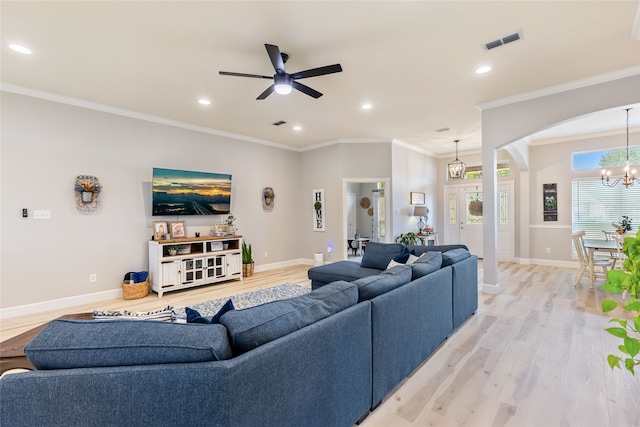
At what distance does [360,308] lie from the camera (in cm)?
188

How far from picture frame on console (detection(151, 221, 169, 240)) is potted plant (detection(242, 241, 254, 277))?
A: 1.53 m

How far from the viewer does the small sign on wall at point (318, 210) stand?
6965 mm

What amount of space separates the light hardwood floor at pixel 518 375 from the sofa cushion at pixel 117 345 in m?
1.31

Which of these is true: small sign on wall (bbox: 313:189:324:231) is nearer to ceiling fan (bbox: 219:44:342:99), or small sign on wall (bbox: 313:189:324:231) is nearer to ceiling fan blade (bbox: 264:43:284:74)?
ceiling fan (bbox: 219:44:342:99)

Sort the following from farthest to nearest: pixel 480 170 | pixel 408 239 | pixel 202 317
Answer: pixel 480 170
pixel 408 239
pixel 202 317

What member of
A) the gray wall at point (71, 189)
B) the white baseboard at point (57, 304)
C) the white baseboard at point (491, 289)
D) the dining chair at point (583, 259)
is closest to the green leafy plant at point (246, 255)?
the gray wall at point (71, 189)

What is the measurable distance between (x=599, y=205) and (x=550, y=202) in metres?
0.81

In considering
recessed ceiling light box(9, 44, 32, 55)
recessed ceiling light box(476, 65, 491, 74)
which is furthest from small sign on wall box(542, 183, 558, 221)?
recessed ceiling light box(9, 44, 32, 55)

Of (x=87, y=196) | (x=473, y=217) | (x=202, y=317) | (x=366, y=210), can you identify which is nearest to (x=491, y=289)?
(x=473, y=217)

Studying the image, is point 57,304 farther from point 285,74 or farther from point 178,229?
point 285,74

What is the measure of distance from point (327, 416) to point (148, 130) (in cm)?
502

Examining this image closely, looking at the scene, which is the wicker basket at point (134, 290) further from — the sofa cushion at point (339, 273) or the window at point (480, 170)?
the window at point (480, 170)

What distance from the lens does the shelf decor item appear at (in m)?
4.22

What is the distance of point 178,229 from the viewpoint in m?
5.11
